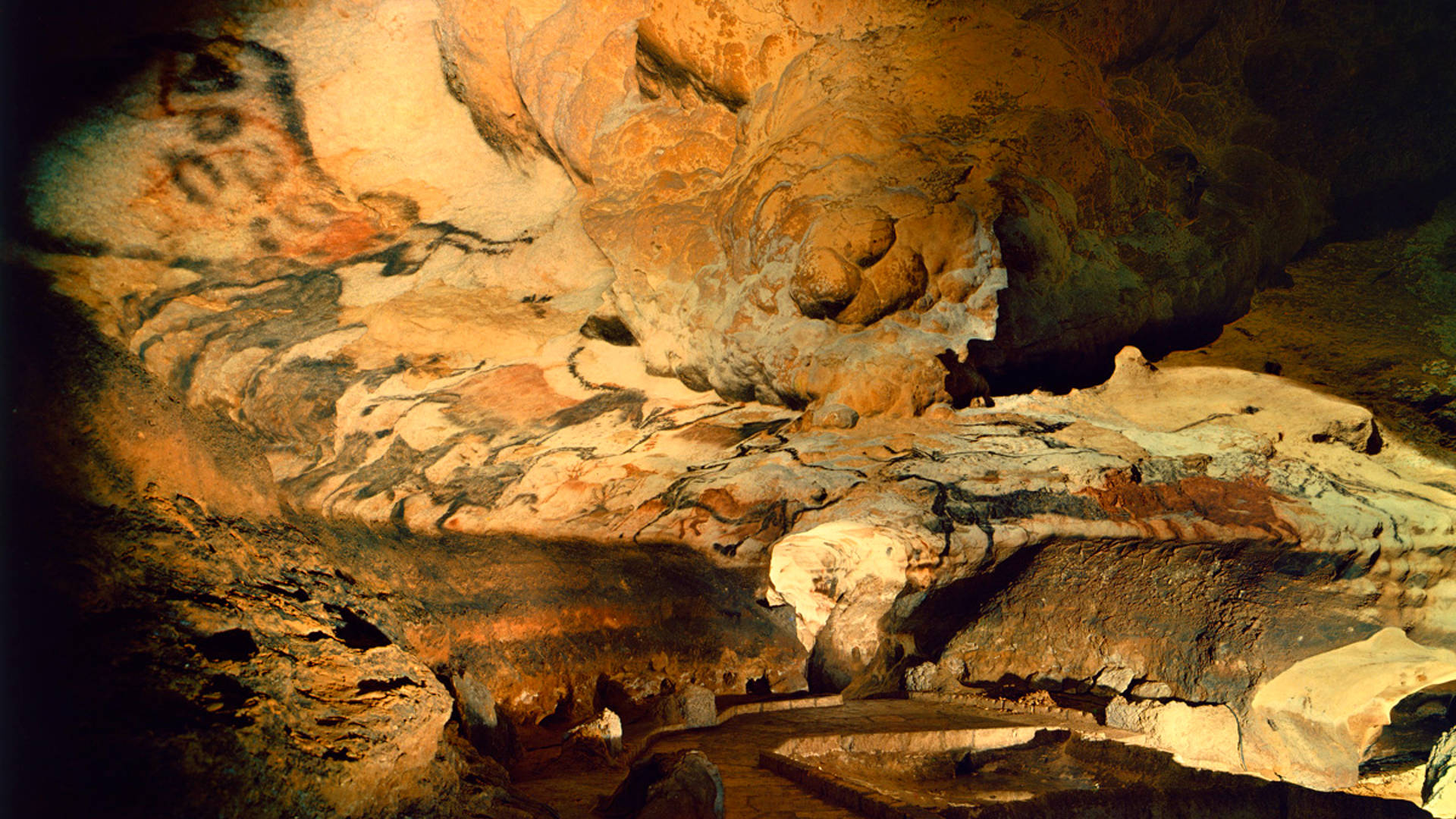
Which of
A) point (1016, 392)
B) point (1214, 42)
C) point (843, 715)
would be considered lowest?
point (843, 715)

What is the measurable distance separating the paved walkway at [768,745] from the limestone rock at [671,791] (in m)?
0.26

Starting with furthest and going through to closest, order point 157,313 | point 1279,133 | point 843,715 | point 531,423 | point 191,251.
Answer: point 843,715 < point 531,423 < point 157,313 < point 191,251 < point 1279,133

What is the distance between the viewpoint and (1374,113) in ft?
7.45

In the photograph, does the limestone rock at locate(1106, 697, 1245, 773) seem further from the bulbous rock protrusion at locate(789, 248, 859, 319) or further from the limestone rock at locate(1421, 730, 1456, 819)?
the bulbous rock protrusion at locate(789, 248, 859, 319)

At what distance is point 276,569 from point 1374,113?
4661mm

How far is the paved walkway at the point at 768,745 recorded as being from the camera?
11.0 feet

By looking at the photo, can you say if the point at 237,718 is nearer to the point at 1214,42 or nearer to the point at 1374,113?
the point at 1214,42

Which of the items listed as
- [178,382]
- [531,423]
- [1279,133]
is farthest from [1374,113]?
[178,382]

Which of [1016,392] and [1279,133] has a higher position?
[1279,133]

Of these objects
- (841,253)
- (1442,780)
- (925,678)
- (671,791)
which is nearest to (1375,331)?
(841,253)

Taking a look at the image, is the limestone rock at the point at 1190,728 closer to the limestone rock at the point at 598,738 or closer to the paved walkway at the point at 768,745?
the paved walkway at the point at 768,745

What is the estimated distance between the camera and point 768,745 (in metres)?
4.53

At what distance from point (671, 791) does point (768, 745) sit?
6.02 ft

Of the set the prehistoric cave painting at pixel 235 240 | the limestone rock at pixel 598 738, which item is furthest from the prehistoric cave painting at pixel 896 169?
the limestone rock at pixel 598 738
